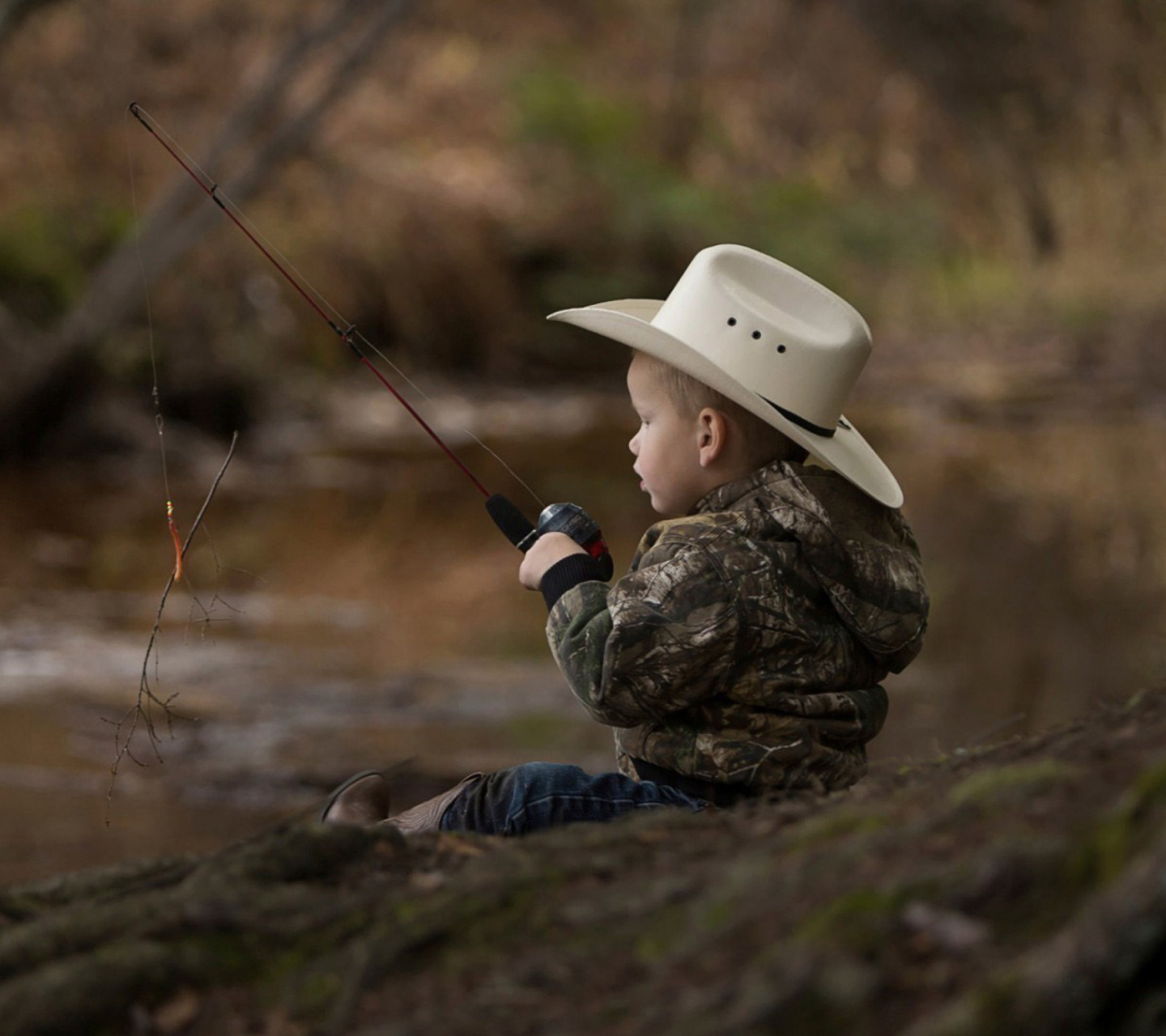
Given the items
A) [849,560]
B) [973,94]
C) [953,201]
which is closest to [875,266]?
[953,201]

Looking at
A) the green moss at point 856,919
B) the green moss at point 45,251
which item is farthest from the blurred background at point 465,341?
the green moss at point 856,919

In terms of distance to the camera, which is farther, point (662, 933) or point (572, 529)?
point (572, 529)

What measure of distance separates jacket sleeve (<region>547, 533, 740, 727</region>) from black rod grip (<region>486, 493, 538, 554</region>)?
10.4 inches

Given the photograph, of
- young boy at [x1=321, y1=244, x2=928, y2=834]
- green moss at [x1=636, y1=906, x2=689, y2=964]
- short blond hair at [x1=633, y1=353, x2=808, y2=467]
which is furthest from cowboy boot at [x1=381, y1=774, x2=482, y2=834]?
green moss at [x1=636, y1=906, x2=689, y2=964]

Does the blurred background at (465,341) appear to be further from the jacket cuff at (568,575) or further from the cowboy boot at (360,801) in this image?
the cowboy boot at (360,801)

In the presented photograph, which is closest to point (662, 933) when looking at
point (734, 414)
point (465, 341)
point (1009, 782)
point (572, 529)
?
point (1009, 782)

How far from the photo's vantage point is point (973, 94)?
483 inches

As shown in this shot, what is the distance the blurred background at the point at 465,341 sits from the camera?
6102 mm

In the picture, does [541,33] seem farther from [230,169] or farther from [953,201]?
[230,169]

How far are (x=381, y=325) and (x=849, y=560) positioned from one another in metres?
15.4

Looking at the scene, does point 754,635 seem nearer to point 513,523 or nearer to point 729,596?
point 729,596

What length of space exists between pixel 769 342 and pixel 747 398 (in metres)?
0.14

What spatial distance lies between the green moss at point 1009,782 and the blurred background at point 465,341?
→ 0.85 meters

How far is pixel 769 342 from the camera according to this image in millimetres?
2783
